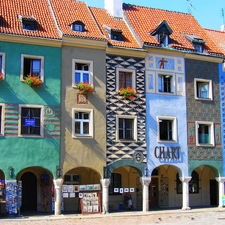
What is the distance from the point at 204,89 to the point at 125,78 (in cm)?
593

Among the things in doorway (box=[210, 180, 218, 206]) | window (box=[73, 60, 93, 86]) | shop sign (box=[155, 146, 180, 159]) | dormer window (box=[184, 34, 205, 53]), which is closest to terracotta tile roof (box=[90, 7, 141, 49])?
window (box=[73, 60, 93, 86])

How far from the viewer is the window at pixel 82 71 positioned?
26750 millimetres

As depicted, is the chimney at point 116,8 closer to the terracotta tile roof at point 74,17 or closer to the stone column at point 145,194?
the terracotta tile roof at point 74,17

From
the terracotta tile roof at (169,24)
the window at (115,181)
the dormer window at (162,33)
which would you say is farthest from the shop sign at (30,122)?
the dormer window at (162,33)

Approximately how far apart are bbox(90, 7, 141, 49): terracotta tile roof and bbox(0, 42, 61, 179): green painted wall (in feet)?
13.8

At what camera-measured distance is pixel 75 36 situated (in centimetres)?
2644

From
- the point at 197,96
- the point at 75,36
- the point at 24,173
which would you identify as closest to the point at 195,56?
the point at 197,96

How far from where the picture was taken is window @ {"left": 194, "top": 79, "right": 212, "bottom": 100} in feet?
99.1

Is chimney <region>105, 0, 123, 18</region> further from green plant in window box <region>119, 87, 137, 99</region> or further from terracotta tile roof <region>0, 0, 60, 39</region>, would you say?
green plant in window box <region>119, 87, 137, 99</region>

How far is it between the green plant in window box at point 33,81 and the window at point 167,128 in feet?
26.5

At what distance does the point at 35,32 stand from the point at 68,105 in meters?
4.65

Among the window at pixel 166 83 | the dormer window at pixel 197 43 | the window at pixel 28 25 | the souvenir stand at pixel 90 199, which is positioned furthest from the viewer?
the dormer window at pixel 197 43

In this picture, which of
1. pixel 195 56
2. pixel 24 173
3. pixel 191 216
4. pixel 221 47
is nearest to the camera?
pixel 191 216

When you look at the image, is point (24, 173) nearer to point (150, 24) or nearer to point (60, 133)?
point (60, 133)
